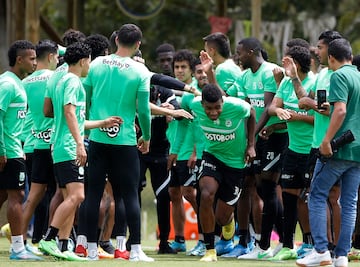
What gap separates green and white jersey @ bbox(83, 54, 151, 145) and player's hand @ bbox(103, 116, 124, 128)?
85 millimetres

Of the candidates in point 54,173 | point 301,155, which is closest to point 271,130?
point 301,155

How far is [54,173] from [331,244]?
3119mm

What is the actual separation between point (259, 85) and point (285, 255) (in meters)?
2.09

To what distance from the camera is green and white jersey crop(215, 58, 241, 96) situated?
13734mm

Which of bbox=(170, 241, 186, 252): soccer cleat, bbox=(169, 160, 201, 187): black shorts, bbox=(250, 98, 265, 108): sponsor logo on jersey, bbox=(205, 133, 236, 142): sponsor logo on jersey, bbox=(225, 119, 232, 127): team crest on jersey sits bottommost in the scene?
bbox=(170, 241, 186, 252): soccer cleat

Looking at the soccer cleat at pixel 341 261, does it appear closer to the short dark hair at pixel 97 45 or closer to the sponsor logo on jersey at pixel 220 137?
the sponsor logo on jersey at pixel 220 137

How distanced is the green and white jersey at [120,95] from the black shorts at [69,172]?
0.40 metres

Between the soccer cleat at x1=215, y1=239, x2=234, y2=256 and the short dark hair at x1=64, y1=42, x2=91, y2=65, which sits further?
the soccer cleat at x1=215, y1=239, x2=234, y2=256

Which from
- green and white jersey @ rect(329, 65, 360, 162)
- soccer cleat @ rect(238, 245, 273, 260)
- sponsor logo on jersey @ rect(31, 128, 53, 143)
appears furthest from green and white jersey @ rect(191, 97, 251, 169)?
green and white jersey @ rect(329, 65, 360, 162)

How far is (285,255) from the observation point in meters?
12.7

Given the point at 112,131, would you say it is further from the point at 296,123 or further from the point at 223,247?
the point at 223,247

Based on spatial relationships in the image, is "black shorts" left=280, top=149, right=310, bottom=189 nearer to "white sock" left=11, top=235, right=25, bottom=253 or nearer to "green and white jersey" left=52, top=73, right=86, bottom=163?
"green and white jersey" left=52, top=73, right=86, bottom=163

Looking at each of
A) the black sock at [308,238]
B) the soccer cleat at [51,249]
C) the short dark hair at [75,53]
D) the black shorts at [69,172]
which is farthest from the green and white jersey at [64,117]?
the black sock at [308,238]

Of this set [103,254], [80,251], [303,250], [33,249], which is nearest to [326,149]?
[303,250]
